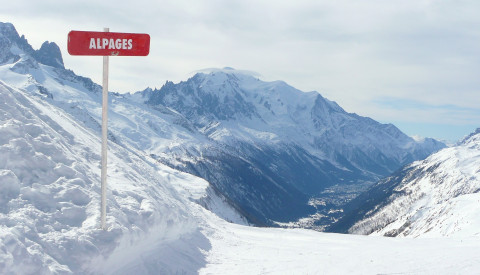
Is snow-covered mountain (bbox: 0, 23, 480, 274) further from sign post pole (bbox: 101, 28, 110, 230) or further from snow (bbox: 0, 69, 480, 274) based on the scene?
sign post pole (bbox: 101, 28, 110, 230)

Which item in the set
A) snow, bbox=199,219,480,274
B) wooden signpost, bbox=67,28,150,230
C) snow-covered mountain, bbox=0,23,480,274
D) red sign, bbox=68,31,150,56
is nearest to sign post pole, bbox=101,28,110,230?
wooden signpost, bbox=67,28,150,230

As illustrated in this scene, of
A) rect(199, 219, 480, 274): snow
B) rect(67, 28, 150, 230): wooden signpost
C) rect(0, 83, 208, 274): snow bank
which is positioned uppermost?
rect(67, 28, 150, 230): wooden signpost

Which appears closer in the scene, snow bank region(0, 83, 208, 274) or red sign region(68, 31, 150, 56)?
snow bank region(0, 83, 208, 274)

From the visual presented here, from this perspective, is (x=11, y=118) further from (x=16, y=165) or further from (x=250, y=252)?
(x=250, y=252)

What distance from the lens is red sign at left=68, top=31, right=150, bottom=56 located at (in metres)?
13.3

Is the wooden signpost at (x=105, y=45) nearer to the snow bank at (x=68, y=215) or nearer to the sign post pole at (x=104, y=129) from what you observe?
the sign post pole at (x=104, y=129)

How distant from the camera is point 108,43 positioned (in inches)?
539

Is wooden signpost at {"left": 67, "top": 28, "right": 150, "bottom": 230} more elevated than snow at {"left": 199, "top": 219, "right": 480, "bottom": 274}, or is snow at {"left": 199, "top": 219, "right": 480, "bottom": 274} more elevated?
wooden signpost at {"left": 67, "top": 28, "right": 150, "bottom": 230}

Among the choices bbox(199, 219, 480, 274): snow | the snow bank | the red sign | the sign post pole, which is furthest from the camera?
bbox(199, 219, 480, 274): snow

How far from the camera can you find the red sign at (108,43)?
1329 cm

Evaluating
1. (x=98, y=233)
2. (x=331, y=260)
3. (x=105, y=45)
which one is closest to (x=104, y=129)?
(x=105, y=45)

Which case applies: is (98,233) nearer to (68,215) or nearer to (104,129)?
(68,215)

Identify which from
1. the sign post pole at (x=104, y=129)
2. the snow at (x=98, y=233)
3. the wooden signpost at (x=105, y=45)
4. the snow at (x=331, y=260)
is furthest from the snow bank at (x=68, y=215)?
the snow at (x=331, y=260)

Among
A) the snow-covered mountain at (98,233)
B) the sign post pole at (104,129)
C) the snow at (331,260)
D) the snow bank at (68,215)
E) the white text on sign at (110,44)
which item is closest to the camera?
the snow bank at (68,215)
